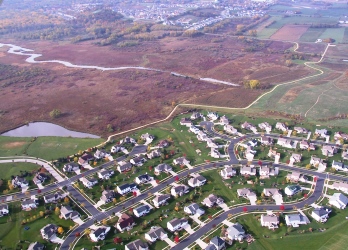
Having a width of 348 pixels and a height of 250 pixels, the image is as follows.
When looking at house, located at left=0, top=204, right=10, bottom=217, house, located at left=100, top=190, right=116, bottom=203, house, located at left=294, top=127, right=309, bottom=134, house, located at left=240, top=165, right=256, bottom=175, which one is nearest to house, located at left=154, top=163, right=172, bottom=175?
house, located at left=100, top=190, right=116, bottom=203

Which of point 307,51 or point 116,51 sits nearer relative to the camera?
point 307,51

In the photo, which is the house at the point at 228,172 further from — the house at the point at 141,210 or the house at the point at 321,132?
the house at the point at 321,132

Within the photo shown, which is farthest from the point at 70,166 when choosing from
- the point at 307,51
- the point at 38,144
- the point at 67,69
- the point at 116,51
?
the point at 307,51

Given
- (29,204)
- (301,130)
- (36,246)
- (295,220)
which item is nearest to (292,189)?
(295,220)

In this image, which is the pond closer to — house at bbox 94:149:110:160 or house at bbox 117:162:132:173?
house at bbox 94:149:110:160

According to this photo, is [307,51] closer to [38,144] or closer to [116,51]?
[116,51]

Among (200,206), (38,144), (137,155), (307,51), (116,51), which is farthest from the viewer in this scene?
(116,51)

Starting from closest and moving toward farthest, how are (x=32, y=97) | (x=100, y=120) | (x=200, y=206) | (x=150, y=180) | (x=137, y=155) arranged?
1. (x=200, y=206)
2. (x=150, y=180)
3. (x=137, y=155)
4. (x=100, y=120)
5. (x=32, y=97)
